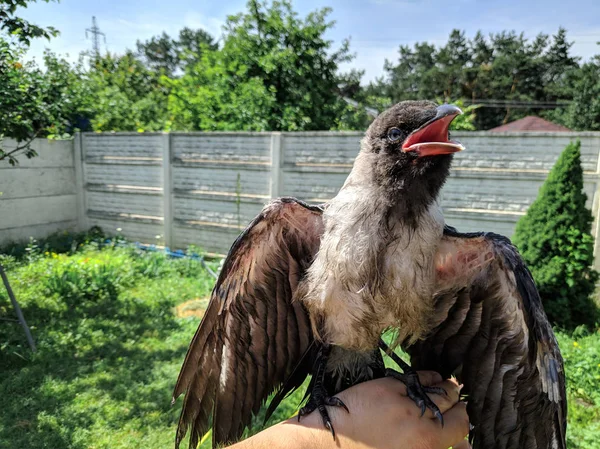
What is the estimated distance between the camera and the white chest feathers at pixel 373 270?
1.99 meters

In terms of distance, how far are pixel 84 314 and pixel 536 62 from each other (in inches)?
1760

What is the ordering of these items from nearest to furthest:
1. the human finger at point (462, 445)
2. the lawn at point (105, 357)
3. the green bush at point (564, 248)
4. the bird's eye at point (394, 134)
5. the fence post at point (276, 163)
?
the bird's eye at point (394, 134) < the human finger at point (462, 445) < the lawn at point (105, 357) < the green bush at point (564, 248) < the fence post at point (276, 163)

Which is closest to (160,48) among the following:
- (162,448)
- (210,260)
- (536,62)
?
(536,62)

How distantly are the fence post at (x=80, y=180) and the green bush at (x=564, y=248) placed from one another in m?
8.91

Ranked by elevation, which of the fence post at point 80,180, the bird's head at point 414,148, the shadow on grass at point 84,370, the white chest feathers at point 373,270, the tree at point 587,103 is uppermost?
the tree at point 587,103

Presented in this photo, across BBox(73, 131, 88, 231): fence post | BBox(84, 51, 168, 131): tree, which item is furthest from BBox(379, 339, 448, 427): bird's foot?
BBox(84, 51, 168, 131): tree

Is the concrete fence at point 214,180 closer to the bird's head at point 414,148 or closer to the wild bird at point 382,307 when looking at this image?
the wild bird at point 382,307

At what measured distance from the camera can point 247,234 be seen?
2.18 m

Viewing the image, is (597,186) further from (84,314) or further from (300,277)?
(84,314)

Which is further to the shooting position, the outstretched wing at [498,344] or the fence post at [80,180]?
the fence post at [80,180]

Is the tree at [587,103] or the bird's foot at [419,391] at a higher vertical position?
the tree at [587,103]

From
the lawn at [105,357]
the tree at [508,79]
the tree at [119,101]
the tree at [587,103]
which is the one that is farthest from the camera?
the tree at [508,79]

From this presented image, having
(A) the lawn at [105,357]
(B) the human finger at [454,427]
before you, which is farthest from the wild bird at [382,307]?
(A) the lawn at [105,357]

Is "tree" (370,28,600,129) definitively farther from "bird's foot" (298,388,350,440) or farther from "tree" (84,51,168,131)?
"bird's foot" (298,388,350,440)
